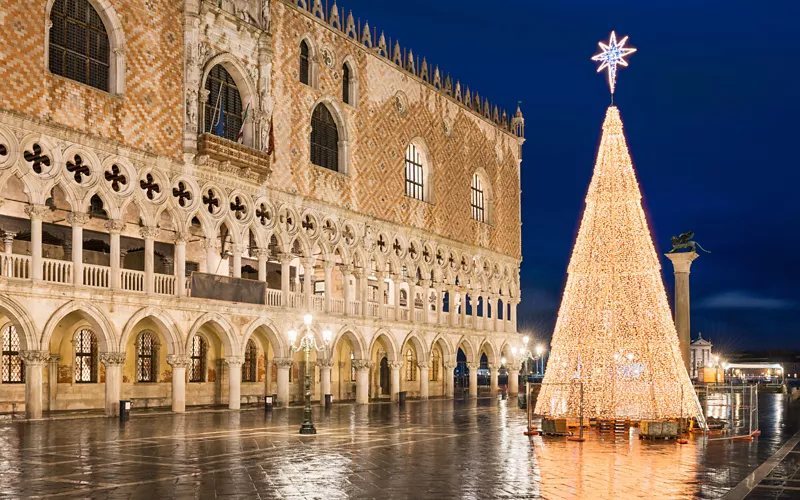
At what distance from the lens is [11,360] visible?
2744 cm

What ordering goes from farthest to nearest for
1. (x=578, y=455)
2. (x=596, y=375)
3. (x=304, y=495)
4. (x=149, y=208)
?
(x=149, y=208) → (x=596, y=375) → (x=578, y=455) → (x=304, y=495)

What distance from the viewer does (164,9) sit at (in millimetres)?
27516

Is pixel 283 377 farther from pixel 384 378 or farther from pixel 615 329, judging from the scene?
pixel 615 329

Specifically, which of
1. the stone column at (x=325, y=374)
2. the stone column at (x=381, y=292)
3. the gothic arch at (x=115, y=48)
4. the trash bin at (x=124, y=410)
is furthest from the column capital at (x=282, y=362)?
the gothic arch at (x=115, y=48)

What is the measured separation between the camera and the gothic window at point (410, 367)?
1768 inches

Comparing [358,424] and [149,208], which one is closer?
[358,424]

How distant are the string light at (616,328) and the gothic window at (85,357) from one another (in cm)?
1677

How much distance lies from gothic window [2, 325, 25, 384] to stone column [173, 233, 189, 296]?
5.23 metres

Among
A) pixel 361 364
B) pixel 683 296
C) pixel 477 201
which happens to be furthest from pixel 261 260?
pixel 477 201

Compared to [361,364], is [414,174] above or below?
above

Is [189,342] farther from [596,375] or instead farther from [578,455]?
[578,455]

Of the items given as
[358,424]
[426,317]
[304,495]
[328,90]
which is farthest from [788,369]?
[304,495]

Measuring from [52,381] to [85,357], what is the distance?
1.63 meters

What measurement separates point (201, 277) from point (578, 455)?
16466 mm
